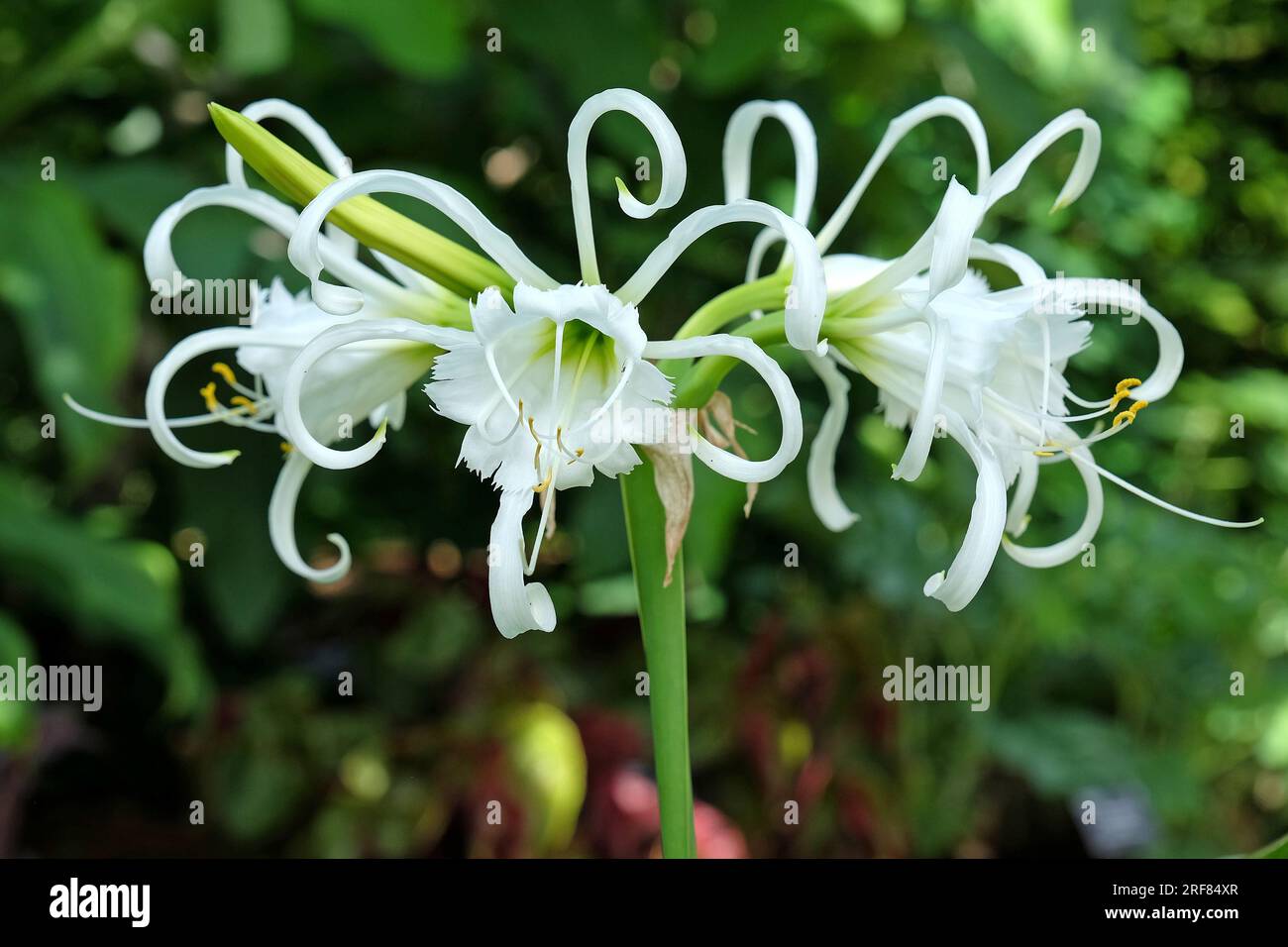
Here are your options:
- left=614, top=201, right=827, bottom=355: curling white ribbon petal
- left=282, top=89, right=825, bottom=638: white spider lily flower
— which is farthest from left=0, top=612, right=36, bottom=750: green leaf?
left=614, top=201, right=827, bottom=355: curling white ribbon petal

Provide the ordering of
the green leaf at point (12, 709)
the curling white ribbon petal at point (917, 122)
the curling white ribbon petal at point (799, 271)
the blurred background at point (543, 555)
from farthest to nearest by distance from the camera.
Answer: the blurred background at point (543, 555) → the green leaf at point (12, 709) → the curling white ribbon petal at point (917, 122) → the curling white ribbon petal at point (799, 271)

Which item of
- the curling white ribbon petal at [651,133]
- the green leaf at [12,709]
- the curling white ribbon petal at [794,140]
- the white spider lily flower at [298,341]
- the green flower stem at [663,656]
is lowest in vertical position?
the green leaf at [12,709]

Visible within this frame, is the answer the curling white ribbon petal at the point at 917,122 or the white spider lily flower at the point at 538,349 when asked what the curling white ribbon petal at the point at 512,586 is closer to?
the white spider lily flower at the point at 538,349

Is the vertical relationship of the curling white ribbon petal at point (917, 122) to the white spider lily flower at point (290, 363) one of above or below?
above

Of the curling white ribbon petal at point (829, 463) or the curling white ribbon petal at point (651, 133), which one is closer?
the curling white ribbon petal at point (651, 133)

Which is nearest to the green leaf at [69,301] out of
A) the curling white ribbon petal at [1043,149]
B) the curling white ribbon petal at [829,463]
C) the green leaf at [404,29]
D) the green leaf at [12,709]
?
the green leaf at [12,709]

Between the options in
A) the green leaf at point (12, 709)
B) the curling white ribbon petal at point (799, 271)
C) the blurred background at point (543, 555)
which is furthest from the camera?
the blurred background at point (543, 555)
